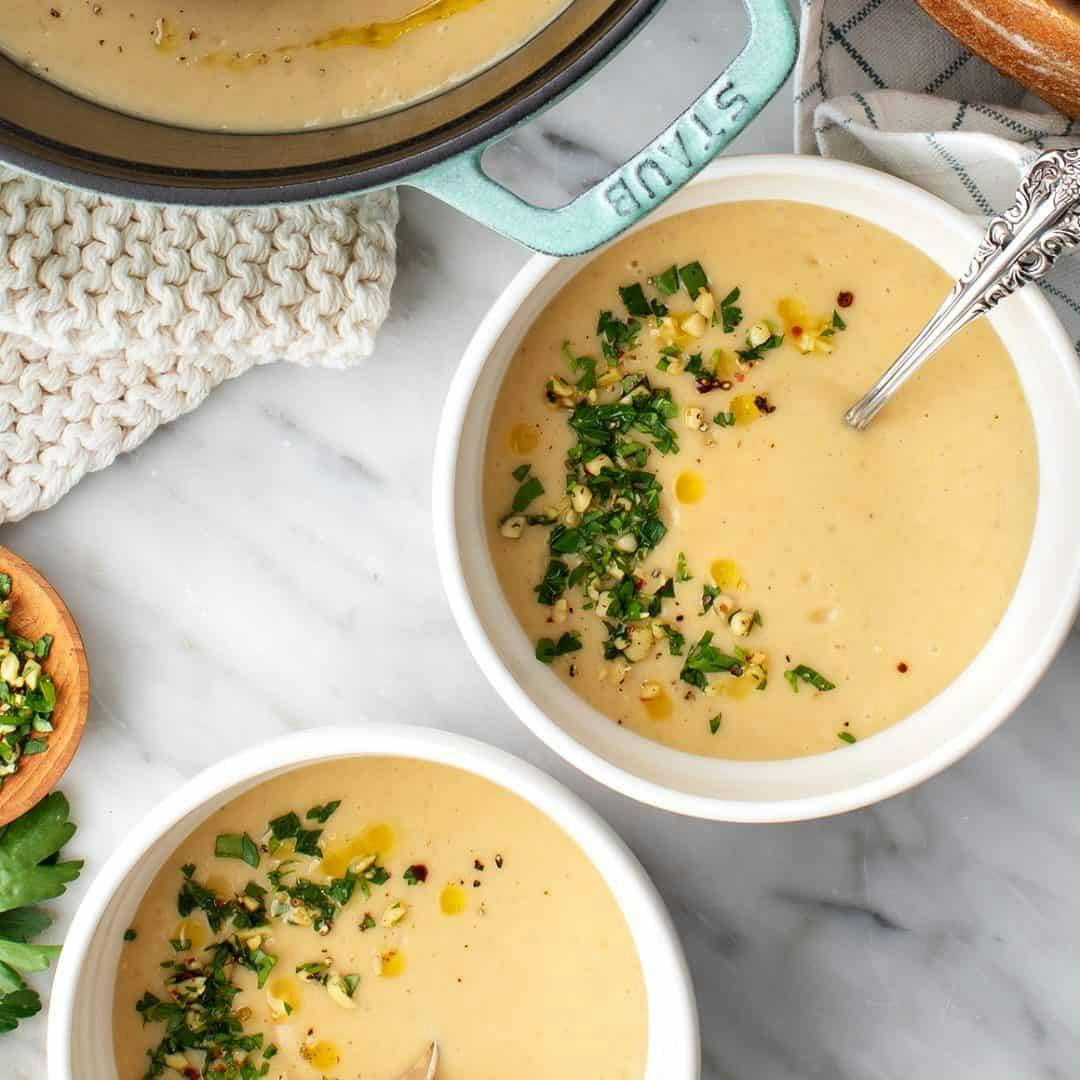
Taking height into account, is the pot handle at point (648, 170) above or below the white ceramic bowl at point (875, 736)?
above

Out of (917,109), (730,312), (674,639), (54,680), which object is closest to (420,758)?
(674,639)

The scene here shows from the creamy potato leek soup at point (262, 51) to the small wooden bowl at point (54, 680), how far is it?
0.47m

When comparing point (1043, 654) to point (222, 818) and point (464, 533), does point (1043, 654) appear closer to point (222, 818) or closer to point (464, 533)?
point (464, 533)

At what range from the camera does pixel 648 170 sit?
834 millimetres

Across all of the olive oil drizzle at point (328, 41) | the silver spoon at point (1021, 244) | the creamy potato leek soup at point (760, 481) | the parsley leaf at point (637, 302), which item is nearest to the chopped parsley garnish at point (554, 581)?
the creamy potato leek soup at point (760, 481)

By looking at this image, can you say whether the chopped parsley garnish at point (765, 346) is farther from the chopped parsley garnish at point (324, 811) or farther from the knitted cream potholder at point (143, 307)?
the chopped parsley garnish at point (324, 811)

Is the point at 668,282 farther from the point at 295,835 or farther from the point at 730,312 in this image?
the point at 295,835

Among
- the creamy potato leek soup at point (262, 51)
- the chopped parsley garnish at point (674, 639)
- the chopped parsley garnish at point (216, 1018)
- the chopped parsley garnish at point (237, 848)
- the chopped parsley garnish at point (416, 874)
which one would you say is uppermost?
the creamy potato leek soup at point (262, 51)

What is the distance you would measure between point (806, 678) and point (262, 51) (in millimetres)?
640

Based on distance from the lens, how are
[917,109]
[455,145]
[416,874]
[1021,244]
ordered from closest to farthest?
[455,145] < [1021,244] < [917,109] < [416,874]

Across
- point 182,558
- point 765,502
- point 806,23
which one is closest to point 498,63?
point 806,23

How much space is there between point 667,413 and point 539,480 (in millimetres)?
122

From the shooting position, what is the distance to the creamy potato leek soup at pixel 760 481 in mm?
1100

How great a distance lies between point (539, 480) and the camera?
1.14 meters
